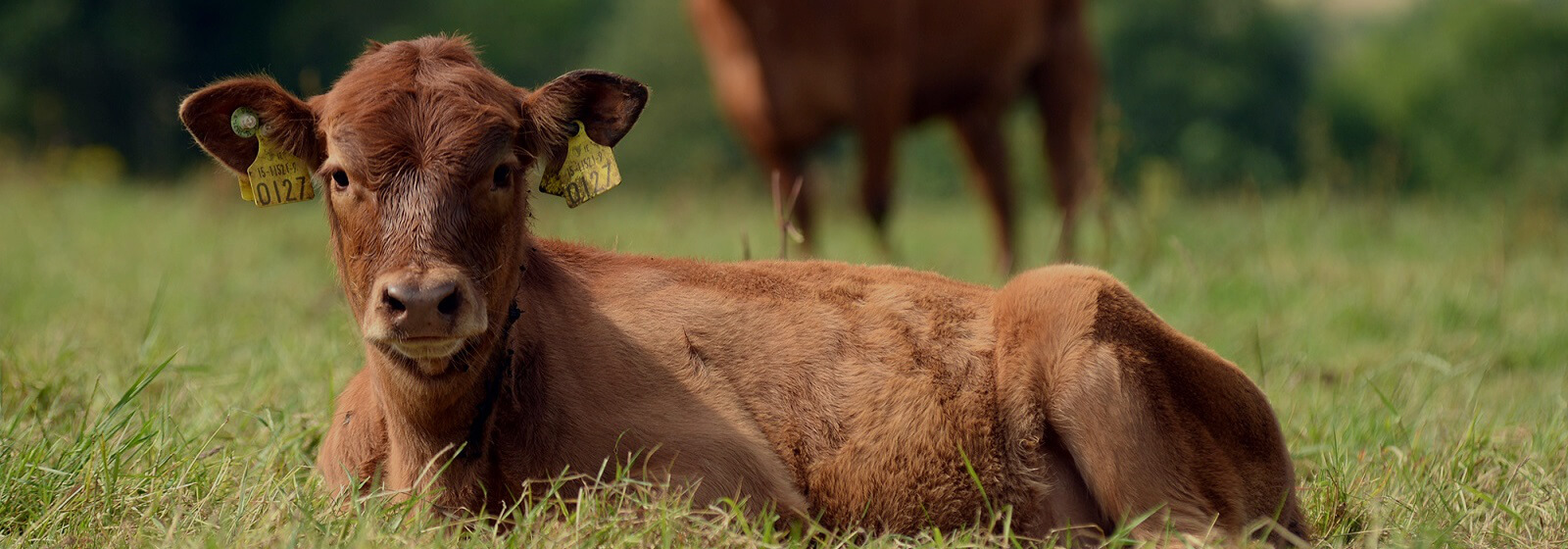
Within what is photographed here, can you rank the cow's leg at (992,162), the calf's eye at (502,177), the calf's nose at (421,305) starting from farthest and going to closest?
the cow's leg at (992,162)
the calf's eye at (502,177)
the calf's nose at (421,305)

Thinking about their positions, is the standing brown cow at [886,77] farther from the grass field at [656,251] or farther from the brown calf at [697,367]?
the brown calf at [697,367]

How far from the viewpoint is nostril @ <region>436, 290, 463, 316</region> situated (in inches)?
119

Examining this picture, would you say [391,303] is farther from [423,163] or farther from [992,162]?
[992,162]

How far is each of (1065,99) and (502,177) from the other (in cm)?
786

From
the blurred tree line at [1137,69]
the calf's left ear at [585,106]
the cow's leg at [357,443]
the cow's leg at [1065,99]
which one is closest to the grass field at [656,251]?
the cow's leg at [357,443]

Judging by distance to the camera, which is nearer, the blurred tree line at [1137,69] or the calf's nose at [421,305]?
the calf's nose at [421,305]

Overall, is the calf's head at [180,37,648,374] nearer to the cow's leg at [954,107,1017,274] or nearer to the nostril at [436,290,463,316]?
the nostril at [436,290,463,316]

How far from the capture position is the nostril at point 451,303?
3.02 metres

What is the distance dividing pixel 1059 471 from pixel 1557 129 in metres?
45.2

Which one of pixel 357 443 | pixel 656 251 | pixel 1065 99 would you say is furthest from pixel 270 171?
pixel 1065 99

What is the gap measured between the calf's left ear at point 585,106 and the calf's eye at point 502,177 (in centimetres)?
18

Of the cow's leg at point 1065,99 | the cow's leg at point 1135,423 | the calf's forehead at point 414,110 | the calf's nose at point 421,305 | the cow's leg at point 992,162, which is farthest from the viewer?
the cow's leg at point 1065,99

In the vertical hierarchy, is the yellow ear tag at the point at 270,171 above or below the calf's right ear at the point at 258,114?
below

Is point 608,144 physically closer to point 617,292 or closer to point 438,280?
point 617,292
